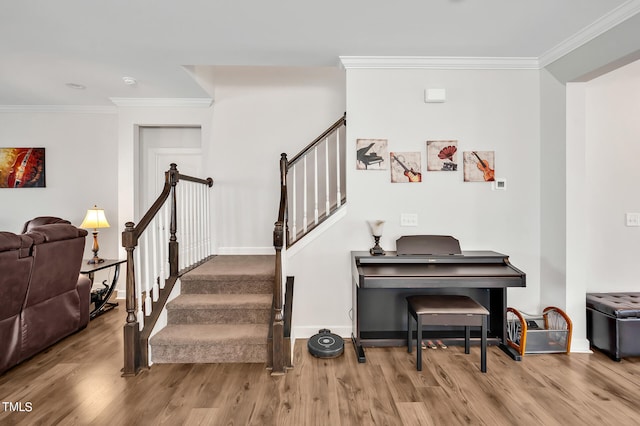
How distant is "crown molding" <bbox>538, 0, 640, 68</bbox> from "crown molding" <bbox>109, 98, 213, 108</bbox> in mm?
3724

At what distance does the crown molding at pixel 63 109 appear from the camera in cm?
443

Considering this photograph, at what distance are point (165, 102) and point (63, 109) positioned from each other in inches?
65.5

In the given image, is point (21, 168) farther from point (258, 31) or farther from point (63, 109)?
point (258, 31)

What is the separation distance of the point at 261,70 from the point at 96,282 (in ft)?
12.7

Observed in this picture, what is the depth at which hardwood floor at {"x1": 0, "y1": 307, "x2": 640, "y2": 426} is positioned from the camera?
75.7 inches

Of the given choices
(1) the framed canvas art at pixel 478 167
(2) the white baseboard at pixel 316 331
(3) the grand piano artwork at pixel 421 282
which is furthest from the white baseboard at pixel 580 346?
(2) the white baseboard at pixel 316 331

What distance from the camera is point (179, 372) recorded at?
246 centimetres

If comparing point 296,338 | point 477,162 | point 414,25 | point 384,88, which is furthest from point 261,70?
point 296,338

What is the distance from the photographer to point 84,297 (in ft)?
10.6

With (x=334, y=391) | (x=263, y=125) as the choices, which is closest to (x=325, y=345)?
(x=334, y=391)

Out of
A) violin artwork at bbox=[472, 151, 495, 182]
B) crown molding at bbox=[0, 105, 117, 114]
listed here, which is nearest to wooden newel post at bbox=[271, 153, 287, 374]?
violin artwork at bbox=[472, 151, 495, 182]

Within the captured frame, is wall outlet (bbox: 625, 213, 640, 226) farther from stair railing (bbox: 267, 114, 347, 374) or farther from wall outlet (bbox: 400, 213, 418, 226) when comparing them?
stair railing (bbox: 267, 114, 347, 374)

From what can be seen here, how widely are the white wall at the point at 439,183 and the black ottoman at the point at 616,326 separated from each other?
18.2 inches

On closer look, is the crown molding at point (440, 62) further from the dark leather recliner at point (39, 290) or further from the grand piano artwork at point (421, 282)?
the dark leather recliner at point (39, 290)
